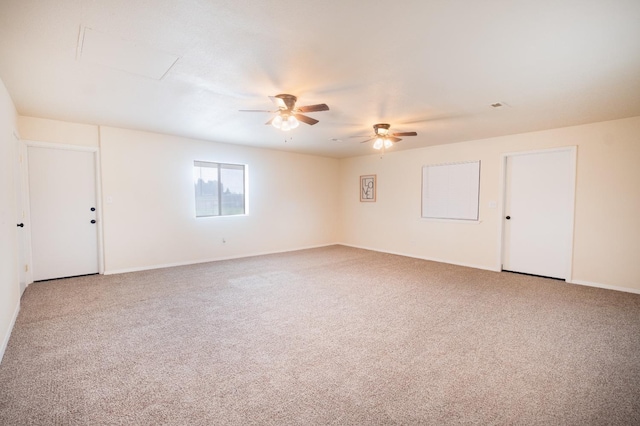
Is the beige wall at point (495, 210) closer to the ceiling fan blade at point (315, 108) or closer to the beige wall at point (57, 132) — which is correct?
the ceiling fan blade at point (315, 108)

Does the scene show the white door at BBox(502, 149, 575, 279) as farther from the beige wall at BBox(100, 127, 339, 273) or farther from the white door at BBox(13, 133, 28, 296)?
the white door at BBox(13, 133, 28, 296)

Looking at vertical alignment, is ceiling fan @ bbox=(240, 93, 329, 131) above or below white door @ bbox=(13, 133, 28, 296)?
above

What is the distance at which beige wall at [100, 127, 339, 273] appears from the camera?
520cm

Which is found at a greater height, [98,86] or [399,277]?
[98,86]

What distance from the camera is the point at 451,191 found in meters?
6.25

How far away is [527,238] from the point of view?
17.5 feet

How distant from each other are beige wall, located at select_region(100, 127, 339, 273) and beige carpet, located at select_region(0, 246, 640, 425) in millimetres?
1131

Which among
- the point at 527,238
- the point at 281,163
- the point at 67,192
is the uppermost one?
the point at 281,163

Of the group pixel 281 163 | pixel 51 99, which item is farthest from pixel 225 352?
pixel 281 163

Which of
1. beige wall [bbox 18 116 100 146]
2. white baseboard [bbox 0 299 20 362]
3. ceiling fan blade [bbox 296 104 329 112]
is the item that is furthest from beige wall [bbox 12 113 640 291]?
ceiling fan blade [bbox 296 104 329 112]

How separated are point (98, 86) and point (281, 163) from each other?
14.4ft

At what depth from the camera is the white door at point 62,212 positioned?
459cm

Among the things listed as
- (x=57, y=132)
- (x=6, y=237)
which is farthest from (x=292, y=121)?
(x=57, y=132)

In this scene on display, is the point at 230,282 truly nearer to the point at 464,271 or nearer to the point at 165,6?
the point at 165,6
